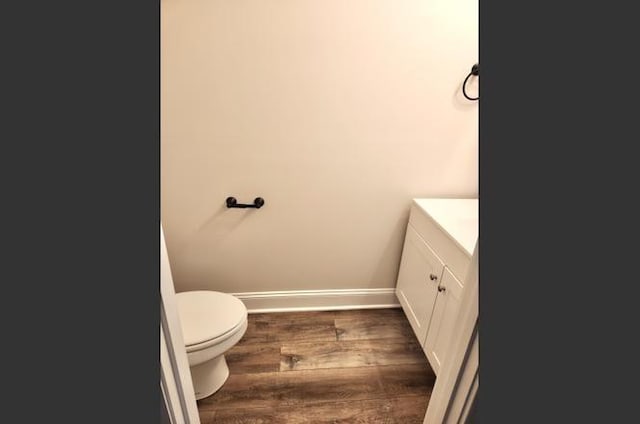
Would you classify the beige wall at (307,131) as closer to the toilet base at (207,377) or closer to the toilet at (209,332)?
the toilet at (209,332)

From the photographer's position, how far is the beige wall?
137 cm

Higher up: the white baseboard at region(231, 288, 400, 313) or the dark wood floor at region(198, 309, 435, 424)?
the white baseboard at region(231, 288, 400, 313)

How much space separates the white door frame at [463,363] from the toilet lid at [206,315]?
2.82 feet

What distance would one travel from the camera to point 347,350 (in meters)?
1.75

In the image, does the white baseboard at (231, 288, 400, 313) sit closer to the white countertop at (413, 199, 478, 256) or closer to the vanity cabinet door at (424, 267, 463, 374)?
the vanity cabinet door at (424, 267, 463, 374)

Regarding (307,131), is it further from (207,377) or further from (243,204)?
(207,377)

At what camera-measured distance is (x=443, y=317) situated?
142 cm

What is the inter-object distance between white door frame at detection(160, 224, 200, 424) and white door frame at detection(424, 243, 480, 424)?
0.63 metres

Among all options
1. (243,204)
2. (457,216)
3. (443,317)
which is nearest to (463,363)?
(443,317)

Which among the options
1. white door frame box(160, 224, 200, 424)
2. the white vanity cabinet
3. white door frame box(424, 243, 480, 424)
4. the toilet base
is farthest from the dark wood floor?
white door frame box(160, 224, 200, 424)

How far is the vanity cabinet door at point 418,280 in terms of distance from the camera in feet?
5.02

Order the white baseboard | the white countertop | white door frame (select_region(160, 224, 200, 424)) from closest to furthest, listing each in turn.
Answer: white door frame (select_region(160, 224, 200, 424)) < the white countertop < the white baseboard

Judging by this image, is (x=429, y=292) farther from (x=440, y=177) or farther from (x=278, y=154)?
(x=278, y=154)

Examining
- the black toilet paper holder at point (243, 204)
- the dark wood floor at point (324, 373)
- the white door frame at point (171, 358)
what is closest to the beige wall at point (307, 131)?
the black toilet paper holder at point (243, 204)
